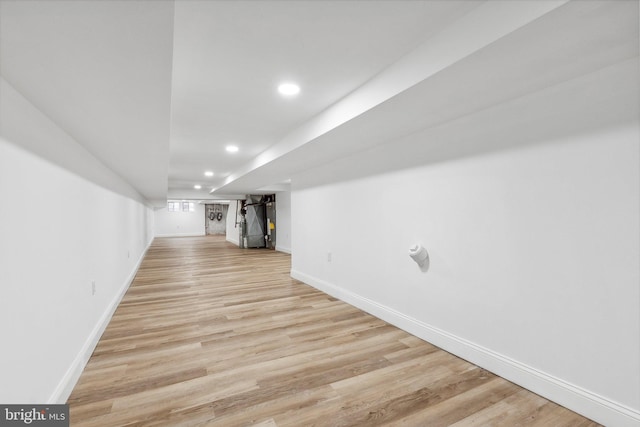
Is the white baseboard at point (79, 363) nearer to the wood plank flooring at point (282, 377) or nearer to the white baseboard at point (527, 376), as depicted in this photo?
Answer: the wood plank flooring at point (282, 377)

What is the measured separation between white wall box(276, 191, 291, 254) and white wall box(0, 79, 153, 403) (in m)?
6.66

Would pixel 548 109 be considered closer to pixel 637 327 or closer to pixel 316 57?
pixel 637 327

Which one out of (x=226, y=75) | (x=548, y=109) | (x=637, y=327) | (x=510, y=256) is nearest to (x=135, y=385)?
(x=226, y=75)

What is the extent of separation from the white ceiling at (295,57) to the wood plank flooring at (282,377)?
1.73 meters

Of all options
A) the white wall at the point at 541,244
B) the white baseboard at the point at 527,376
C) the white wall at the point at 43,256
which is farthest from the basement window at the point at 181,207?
the white wall at the point at 541,244

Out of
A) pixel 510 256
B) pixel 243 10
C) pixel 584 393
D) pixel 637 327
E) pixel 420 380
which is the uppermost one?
pixel 243 10

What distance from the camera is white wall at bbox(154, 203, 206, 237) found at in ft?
54.5

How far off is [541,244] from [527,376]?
0.89m

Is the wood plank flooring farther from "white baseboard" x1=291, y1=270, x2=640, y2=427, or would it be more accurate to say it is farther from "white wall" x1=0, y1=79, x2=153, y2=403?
"white wall" x1=0, y1=79, x2=153, y2=403

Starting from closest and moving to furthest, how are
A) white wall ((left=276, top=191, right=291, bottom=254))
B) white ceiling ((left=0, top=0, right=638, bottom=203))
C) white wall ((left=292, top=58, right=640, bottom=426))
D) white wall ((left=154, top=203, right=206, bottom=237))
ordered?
white ceiling ((left=0, top=0, right=638, bottom=203)), white wall ((left=292, top=58, right=640, bottom=426)), white wall ((left=276, top=191, right=291, bottom=254)), white wall ((left=154, top=203, right=206, bottom=237))

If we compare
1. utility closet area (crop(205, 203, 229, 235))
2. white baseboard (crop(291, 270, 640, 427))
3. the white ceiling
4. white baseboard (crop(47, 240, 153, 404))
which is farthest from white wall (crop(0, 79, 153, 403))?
utility closet area (crop(205, 203, 229, 235))

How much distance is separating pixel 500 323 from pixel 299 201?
12.0ft

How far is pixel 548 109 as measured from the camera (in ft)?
5.98

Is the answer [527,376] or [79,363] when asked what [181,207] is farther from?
[527,376]
